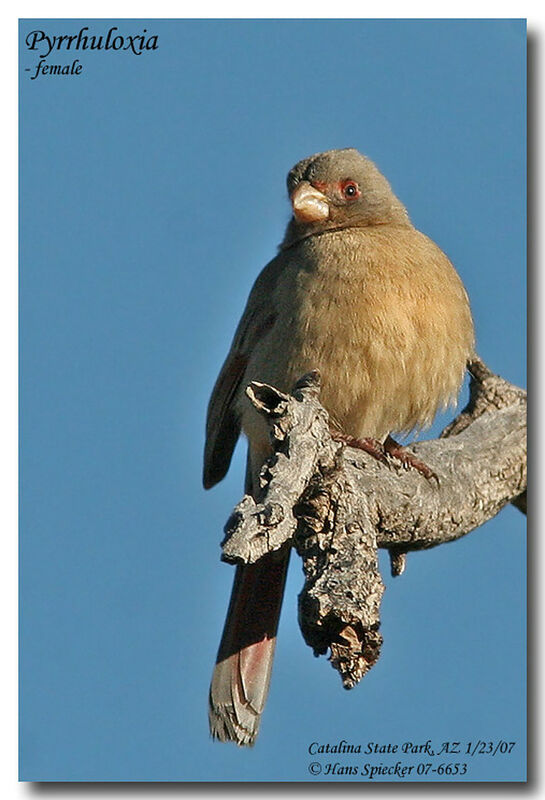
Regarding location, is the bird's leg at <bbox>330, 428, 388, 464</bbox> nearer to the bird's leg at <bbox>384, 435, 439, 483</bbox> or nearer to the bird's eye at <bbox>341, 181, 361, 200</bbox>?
the bird's leg at <bbox>384, 435, 439, 483</bbox>

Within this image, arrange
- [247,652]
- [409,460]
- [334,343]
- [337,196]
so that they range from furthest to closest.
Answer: [337,196] < [247,652] < [409,460] < [334,343]

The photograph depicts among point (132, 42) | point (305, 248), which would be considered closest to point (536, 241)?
point (305, 248)

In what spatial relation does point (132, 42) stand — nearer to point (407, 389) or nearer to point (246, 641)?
point (407, 389)

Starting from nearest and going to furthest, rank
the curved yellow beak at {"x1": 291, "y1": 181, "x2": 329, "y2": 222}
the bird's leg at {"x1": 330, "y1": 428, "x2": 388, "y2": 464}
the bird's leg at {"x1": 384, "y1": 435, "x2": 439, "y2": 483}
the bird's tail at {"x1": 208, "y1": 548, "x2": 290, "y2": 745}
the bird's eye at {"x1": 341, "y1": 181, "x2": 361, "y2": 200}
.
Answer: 1. the bird's leg at {"x1": 330, "y1": 428, "x2": 388, "y2": 464}
2. the bird's leg at {"x1": 384, "y1": 435, "x2": 439, "y2": 483}
3. the bird's tail at {"x1": 208, "y1": 548, "x2": 290, "y2": 745}
4. the curved yellow beak at {"x1": 291, "y1": 181, "x2": 329, "y2": 222}
5. the bird's eye at {"x1": 341, "y1": 181, "x2": 361, "y2": 200}

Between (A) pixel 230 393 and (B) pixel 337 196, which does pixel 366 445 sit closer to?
(A) pixel 230 393

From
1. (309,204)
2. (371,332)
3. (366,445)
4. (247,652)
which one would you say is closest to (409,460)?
(366,445)

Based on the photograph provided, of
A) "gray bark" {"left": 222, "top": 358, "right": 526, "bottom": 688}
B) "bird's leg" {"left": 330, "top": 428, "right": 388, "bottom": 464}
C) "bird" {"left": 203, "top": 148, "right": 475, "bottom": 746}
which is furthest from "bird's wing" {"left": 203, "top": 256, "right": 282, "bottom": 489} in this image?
"gray bark" {"left": 222, "top": 358, "right": 526, "bottom": 688}

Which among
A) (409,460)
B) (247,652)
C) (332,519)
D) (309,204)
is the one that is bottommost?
(247,652)

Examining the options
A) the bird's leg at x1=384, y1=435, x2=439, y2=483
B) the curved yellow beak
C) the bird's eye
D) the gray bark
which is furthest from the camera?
the bird's eye
